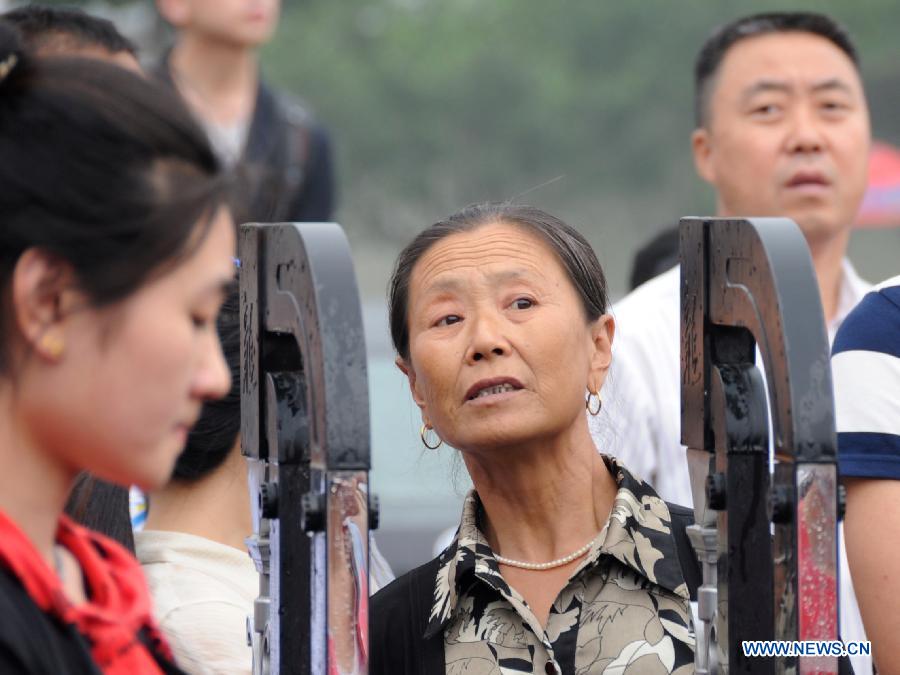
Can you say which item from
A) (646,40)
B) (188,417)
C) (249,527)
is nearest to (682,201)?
(646,40)

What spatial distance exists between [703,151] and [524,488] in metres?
2.10

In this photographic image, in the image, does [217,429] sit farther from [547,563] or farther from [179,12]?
[179,12]

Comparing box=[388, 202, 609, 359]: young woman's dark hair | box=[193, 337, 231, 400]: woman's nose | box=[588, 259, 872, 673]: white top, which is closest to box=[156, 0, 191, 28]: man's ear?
box=[588, 259, 872, 673]: white top

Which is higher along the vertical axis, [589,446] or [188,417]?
[589,446]

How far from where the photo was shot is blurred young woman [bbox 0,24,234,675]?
146 centimetres

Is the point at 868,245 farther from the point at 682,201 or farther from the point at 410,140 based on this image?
the point at 410,140

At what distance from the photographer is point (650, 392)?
12.1 feet

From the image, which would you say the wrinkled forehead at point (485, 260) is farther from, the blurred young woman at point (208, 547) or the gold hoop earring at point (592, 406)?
the blurred young woman at point (208, 547)

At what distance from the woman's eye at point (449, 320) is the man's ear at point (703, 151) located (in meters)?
Result: 1.92

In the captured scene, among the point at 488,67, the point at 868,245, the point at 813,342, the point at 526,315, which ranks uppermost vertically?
the point at 488,67

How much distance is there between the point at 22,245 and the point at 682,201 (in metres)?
16.5

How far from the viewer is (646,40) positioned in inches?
742

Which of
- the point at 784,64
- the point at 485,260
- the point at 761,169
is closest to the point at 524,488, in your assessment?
the point at 485,260

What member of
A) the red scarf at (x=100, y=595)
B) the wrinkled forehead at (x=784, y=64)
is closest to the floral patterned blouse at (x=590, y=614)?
the red scarf at (x=100, y=595)
